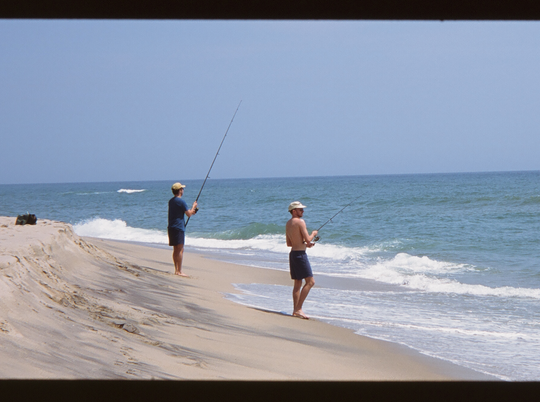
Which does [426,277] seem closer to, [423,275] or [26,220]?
[423,275]

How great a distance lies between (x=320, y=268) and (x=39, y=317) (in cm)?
820

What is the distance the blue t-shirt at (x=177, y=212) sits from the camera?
301 inches

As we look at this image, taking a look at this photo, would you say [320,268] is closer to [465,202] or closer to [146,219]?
[146,219]

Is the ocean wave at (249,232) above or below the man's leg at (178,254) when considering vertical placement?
above

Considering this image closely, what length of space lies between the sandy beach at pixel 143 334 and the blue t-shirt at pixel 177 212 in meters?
0.93

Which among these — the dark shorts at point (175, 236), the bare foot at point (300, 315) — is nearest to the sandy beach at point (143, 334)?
the bare foot at point (300, 315)

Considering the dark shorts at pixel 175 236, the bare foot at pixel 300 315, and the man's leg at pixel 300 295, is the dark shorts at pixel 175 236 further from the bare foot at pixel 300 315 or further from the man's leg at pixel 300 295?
the bare foot at pixel 300 315

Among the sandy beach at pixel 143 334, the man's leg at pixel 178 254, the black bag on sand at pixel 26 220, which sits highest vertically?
the black bag on sand at pixel 26 220

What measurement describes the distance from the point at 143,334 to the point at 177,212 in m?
3.55

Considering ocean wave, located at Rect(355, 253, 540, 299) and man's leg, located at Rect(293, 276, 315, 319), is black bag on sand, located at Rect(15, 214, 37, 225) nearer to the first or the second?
man's leg, located at Rect(293, 276, 315, 319)

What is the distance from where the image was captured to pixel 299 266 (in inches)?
247

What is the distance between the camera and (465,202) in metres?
29.4

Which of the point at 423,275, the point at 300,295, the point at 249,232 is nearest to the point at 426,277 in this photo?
the point at 423,275
